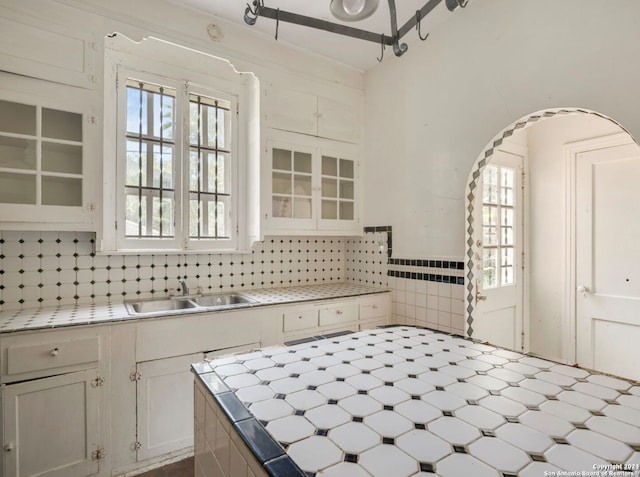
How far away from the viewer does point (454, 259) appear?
252cm

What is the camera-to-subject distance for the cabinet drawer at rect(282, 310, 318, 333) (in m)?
2.50

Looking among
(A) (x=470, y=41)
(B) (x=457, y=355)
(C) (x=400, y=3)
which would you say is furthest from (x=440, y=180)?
(B) (x=457, y=355)

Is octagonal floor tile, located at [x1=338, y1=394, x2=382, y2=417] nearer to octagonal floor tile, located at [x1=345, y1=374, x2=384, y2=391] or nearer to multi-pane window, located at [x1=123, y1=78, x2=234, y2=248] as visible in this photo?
octagonal floor tile, located at [x1=345, y1=374, x2=384, y2=391]

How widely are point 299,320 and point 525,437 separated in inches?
75.1

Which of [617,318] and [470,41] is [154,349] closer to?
[470,41]

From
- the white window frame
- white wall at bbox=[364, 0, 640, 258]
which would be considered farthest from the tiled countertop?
white wall at bbox=[364, 0, 640, 258]

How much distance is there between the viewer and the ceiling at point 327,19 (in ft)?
7.73

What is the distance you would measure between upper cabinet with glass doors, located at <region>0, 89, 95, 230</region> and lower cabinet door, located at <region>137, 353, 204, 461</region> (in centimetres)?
99

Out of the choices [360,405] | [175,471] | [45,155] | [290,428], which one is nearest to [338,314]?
[175,471]

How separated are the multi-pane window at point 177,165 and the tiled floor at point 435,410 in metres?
1.69

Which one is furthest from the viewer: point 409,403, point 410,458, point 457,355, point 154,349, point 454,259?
point 454,259

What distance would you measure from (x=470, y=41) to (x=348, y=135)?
1.22 metres

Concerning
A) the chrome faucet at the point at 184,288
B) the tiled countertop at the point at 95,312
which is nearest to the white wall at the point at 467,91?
the tiled countertop at the point at 95,312

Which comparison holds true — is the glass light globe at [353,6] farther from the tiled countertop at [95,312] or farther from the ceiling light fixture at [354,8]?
the tiled countertop at [95,312]
